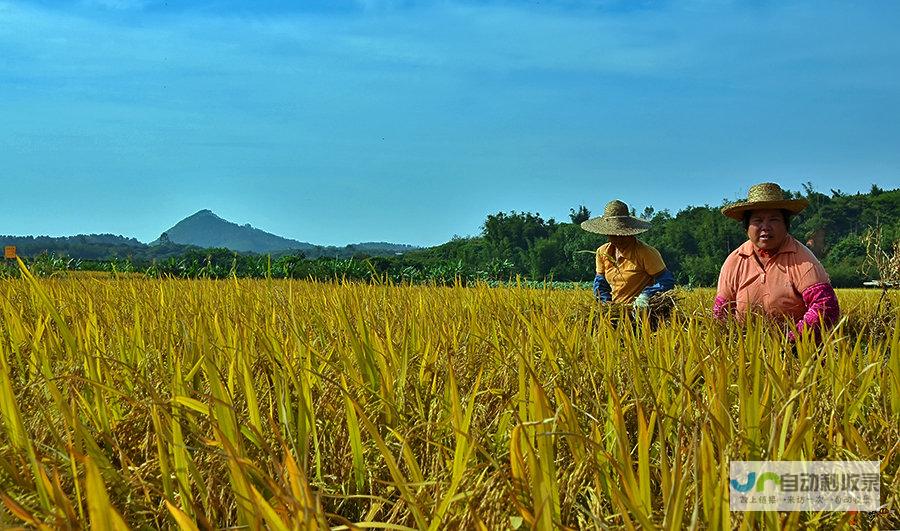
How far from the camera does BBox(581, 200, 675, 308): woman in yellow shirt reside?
4.67 metres

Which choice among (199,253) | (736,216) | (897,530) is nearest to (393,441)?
(897,530)

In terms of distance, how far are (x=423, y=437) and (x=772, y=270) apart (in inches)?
93.6

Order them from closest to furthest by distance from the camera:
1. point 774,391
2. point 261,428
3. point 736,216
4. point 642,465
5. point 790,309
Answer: point 642,465 → point 261,428 → point 774,391 → point 790,309 → point 736,216

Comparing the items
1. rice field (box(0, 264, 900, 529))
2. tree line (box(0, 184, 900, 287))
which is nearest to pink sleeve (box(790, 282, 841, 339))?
rice field (box(0, 264, 900, 529))

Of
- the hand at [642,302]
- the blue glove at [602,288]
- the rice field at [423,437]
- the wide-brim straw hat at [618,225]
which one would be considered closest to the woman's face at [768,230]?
the hand at [642,302]

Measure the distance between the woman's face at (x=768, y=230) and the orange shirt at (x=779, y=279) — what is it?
45 millimetres

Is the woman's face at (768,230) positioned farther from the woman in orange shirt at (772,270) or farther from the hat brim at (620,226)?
the hat brim at (620,226)

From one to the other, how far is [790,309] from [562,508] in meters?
2.55

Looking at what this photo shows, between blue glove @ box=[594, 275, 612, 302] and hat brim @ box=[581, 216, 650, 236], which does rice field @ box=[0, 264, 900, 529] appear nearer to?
blue glove @ box=[594, 275, 612, 302]

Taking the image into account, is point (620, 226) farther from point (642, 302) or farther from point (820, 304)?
point (820, 304)

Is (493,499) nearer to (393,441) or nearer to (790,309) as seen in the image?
(393,441)

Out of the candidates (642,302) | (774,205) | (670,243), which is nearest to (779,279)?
(774,205)

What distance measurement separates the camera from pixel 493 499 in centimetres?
129

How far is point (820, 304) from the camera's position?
10.7 ft
